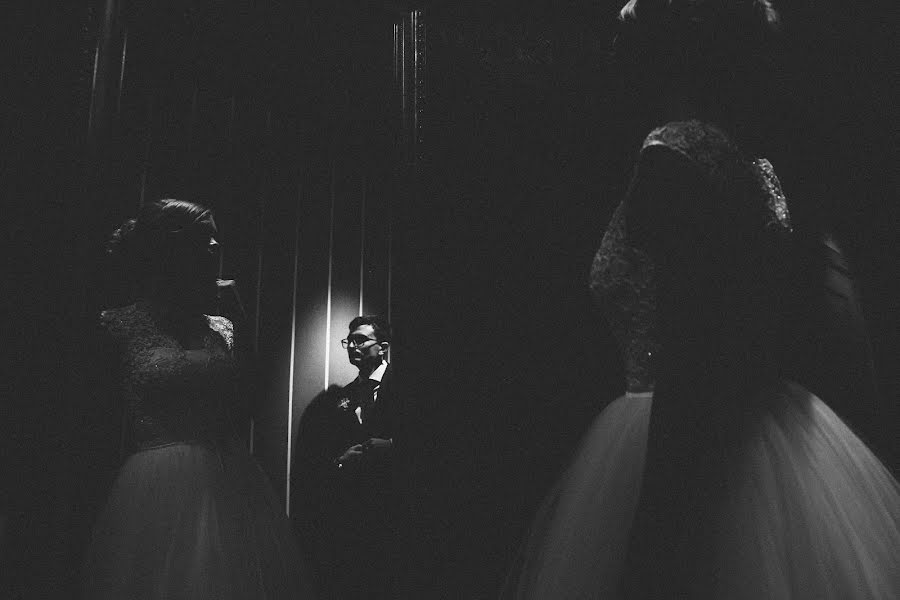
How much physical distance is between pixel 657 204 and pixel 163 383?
143cm

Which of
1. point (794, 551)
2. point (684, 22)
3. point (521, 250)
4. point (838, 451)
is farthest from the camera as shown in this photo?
point (521, 250)

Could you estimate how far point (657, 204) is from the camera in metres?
1.16

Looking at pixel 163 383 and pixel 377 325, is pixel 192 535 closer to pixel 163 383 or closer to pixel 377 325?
pixel 163 383

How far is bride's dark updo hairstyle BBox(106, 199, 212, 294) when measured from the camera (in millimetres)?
2070

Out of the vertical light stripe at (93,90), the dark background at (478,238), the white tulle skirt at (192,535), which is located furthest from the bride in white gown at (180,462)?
the vertical light stripe at (93,90)

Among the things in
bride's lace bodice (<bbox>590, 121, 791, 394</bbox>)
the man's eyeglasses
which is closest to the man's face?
the man's eyeglasses

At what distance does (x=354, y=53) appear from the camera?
8.06ft

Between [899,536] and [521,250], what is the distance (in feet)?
3.65

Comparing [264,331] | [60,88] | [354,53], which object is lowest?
[264,331]

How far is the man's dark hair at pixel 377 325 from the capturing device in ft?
8.64

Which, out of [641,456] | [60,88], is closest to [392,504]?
[641,456]

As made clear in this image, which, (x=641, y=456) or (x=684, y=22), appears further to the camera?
(x=684, y=22)

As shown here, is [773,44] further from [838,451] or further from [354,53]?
[354,53]

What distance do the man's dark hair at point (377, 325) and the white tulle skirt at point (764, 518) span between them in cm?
146
